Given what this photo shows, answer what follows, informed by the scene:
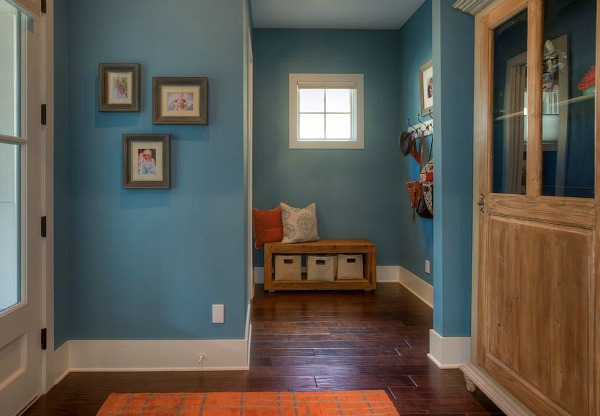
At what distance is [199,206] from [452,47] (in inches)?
67.6

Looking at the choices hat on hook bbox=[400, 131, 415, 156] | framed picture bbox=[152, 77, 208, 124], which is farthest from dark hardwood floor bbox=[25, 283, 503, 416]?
hat on hook bbox=[400, 131, 415, 156]

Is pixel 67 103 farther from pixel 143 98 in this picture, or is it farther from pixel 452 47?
pixel 452 47

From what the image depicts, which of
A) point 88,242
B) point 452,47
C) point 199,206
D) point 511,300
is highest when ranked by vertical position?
point 452,47

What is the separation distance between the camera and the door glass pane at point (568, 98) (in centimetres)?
176

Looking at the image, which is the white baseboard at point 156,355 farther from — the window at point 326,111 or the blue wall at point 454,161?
the window at point 326,111

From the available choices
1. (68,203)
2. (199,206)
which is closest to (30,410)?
(68,203)

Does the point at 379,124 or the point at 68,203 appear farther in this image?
the point at 379,124

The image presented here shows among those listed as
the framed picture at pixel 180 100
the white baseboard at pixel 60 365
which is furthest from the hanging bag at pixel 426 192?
the white baseboard at pixel 60 365

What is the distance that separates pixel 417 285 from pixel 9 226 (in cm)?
361

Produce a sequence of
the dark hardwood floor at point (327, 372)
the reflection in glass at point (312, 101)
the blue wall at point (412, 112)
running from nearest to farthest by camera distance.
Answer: the dark hardwood floor at point (327, 372) < the blue wall at point (412, 112) < the reflection in glass at point (312, 101)

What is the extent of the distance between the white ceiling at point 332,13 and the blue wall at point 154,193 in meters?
1.98

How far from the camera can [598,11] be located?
5.46ft

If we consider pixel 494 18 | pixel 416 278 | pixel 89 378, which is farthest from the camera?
pixel 416 278

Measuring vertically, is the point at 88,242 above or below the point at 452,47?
below
